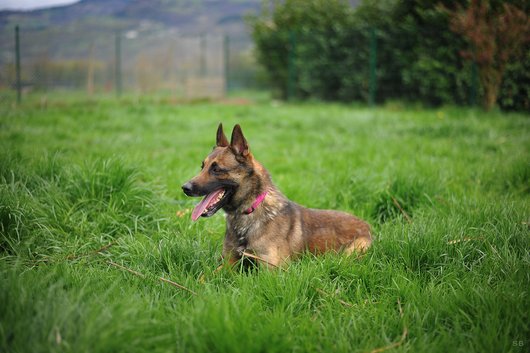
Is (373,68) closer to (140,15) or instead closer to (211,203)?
(211,203)

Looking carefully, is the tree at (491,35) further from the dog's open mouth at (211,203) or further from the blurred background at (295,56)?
the dog's open mouth at (211,203)

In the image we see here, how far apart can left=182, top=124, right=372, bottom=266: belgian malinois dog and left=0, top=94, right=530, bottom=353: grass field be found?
0.62ft

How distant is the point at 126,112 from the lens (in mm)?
11469

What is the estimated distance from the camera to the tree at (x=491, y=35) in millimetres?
10789

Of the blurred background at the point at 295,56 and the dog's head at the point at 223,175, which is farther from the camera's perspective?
the blurred background at the point at 295,56

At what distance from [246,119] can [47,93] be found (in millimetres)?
7849

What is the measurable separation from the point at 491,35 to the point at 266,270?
1088cm

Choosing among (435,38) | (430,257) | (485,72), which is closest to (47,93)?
(435,38)

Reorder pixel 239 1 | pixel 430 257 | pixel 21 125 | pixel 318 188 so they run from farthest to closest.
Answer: pixel 239 1 < pixel 21 125 < pixel 318 188 < pixel 430 257

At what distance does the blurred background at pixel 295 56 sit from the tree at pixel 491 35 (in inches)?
1.4

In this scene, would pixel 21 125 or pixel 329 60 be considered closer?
pixel 21 125

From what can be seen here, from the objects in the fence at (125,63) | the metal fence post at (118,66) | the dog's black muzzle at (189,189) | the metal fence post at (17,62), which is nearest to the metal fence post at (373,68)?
the fence at (125,63)

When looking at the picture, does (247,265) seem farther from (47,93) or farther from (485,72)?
(47,93)

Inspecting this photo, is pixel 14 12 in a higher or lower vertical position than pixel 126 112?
higher
